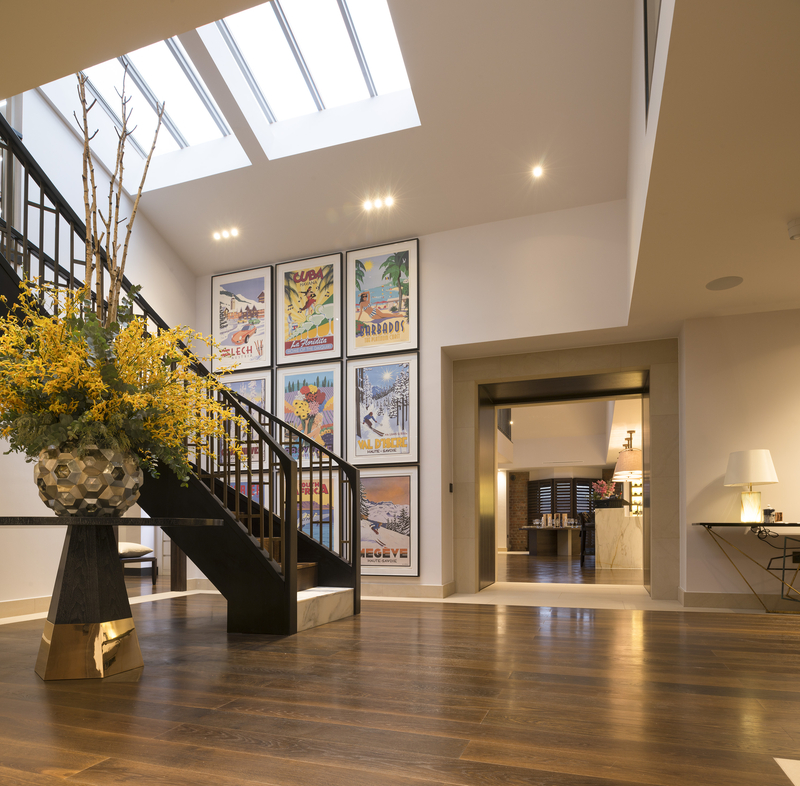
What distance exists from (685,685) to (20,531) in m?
5.10

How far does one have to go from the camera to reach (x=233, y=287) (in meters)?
8.20

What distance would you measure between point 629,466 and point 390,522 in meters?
6.37

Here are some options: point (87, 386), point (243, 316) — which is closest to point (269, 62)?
point (243, 316)

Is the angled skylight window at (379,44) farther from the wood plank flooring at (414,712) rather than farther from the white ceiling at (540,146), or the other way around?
the wood plank flooring at (414,712)

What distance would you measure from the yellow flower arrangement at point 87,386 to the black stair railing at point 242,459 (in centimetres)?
34

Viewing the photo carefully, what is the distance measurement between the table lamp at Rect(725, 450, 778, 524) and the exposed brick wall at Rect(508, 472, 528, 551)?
13.2 metres

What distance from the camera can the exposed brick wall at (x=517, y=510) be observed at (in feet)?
61.5

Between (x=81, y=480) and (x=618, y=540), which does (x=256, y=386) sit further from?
(x=618, y=540)

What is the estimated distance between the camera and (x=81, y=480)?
306 cm

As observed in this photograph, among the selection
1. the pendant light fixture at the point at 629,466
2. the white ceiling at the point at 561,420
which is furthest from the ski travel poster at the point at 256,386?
the white ceiling at the point at 561,420

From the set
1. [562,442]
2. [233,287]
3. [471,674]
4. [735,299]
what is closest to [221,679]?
[471,674]

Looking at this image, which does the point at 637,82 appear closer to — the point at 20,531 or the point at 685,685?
the point at 685,685

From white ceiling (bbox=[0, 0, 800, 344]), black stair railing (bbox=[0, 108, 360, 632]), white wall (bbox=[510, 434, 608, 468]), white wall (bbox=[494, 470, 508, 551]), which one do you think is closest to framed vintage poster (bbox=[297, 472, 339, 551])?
black stair railing (bbox=[0, 108, 360, 632])

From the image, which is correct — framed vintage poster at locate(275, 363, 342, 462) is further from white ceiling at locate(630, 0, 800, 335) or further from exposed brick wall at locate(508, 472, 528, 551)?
exposed brick wall at locate(508, 472, 528, 551)
